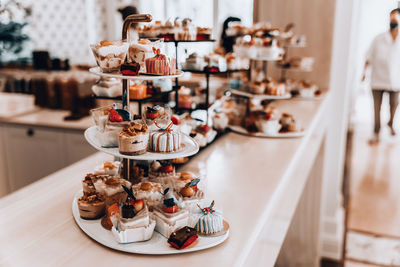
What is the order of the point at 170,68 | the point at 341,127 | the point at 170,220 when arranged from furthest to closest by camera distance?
the point at 341,127 → the point at 170,68 → the point at 170,220

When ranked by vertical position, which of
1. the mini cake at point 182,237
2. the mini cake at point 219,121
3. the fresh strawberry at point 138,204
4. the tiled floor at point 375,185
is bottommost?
the tiled floor at point 375,185

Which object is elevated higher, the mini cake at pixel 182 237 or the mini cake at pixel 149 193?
the mini cake at pixel 149 193

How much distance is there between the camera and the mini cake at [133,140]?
988 mm

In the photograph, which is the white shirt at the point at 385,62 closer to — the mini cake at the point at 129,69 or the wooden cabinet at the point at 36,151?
the wooden cabinet at the point at 36,151

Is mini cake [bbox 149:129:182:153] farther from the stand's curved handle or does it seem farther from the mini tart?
the stand's curved handle

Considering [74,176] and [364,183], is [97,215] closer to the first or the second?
[74,176]

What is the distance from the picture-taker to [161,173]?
1223 millimetres

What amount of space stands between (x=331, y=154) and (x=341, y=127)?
0.24 meters

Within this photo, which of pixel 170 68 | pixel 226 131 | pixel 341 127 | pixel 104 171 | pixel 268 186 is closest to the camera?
pixel 170 68

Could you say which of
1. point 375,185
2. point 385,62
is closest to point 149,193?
point 375,185

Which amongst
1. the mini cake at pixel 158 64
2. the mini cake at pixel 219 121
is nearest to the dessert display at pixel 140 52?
the mini cake at pixel 158 64

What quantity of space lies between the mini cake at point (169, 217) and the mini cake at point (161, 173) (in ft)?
0.71

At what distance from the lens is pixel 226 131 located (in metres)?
2.00

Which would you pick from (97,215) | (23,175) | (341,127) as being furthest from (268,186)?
(23,175)
